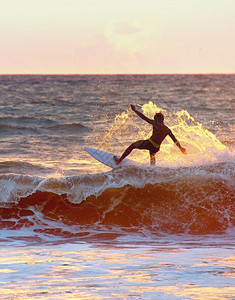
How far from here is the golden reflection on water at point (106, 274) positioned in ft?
16.9

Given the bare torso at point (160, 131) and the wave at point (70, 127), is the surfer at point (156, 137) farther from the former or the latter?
the wave at point (70, 127)

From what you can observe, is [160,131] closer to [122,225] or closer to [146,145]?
[146,145]

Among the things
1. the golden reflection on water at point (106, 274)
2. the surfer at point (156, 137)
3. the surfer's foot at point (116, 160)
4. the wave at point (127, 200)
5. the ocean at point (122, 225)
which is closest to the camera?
the golden reflection on water at point (106, 274)

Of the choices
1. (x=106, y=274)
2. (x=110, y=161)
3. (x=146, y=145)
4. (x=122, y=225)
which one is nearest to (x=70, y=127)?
(x=110, y=161)

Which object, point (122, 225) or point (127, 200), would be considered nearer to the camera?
point (122, 225)

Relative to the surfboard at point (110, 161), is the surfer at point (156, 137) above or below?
above

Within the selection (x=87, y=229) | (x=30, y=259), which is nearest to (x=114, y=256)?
(x=30, y=259)

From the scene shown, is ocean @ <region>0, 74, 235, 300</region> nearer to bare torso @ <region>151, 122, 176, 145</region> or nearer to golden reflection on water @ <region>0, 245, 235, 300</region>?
golden reflection on water @ <region>0, 245, 235, 300</region>

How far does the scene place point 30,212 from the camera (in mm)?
10375

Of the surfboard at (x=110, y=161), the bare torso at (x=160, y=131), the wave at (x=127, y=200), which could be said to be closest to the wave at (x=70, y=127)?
the surfboard at (x=110, y=161)

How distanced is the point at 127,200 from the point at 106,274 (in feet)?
15.6

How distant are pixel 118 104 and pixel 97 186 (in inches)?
1091

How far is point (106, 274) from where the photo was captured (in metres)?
5.86

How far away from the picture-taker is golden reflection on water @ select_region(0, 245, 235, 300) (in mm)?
5137
